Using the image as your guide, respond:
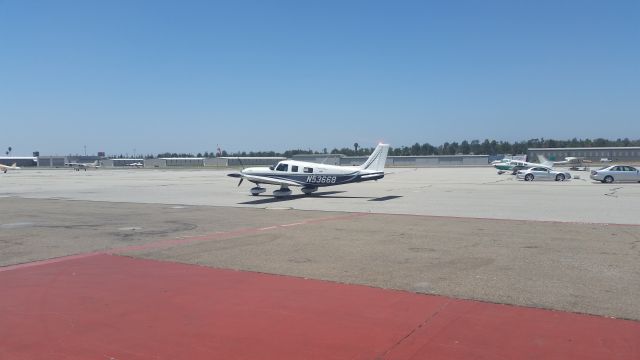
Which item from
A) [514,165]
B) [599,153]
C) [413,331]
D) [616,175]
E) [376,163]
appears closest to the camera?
[413,331]

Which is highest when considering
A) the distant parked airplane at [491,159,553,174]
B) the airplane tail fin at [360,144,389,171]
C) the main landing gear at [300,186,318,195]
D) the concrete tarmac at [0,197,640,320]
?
the airplane tail fin at [360,144,389,171]

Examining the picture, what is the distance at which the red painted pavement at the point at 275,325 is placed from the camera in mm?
5422

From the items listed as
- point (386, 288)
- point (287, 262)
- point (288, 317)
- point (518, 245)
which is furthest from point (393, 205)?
point (288, 317)

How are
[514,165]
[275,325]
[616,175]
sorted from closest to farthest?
[275,325] < [616,175] < [514,165]

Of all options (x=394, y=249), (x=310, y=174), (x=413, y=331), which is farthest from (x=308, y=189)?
(x=413, y=331)

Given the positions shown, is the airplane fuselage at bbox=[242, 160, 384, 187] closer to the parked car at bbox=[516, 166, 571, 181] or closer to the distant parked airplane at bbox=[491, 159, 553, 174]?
the parked car at bbox=[516, 166, 571, 181]

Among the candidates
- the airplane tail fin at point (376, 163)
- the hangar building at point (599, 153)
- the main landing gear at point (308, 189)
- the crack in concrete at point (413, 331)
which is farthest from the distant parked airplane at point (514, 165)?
the hangar building at point (599, 153)

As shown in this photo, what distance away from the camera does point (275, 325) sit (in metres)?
6.31

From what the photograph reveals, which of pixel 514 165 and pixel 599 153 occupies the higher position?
pixel 599 153

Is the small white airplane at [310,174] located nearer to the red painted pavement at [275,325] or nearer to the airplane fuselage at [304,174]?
the airplane fuselage at [304,174]

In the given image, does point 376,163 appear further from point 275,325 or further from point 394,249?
point 275,325

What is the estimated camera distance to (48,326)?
6.27 metres

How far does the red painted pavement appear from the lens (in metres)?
5.42

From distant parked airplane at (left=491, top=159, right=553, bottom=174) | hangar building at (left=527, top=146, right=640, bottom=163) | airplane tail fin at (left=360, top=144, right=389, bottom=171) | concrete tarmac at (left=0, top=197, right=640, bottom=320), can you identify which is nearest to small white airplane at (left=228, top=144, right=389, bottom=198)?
airplane tail fin at (left=360, top=144, right=389, bottom=171)
